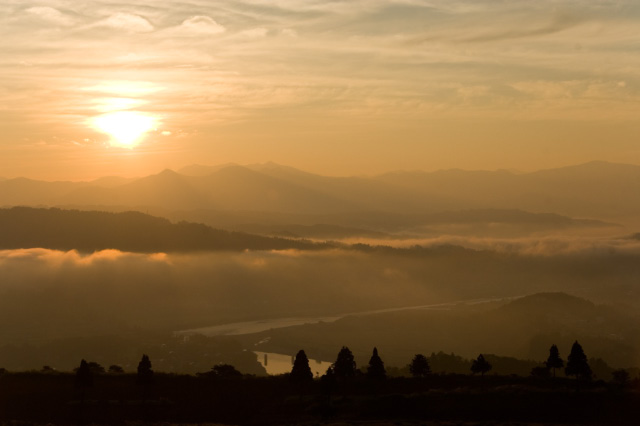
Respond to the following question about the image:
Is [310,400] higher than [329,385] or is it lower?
lower

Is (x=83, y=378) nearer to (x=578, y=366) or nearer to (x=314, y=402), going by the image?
(x=314, y=402)

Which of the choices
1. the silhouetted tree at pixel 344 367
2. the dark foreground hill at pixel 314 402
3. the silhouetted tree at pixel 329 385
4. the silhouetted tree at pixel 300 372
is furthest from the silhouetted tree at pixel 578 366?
the silhouetted tree at pixel 300 372

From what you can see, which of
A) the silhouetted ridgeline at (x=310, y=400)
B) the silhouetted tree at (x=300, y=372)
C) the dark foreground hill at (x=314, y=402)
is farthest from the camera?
the silhouetted tree at (x=300, y=372)

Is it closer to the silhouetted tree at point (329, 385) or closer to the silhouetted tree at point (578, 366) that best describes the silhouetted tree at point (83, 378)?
the silhouetted tree at point (329, 385)

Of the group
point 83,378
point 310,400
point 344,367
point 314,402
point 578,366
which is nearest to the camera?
point 83,378

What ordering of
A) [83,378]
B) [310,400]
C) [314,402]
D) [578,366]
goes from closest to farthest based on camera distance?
[83,378] < [314,402] < [310,400] < [578,366]

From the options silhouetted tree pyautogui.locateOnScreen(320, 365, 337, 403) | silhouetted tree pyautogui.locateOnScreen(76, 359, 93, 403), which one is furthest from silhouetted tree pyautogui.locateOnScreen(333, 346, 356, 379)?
silhouetted tree pyautogui.locateOnScreen(76, 359, 93, 403)

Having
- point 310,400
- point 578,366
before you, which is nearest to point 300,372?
point 310,400

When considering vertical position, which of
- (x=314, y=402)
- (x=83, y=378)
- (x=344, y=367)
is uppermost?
(x=344, y=367)

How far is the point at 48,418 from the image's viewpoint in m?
109

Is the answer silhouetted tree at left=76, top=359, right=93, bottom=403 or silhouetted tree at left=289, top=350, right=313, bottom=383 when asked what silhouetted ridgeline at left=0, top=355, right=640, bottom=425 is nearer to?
silhouetted tree at left=76, top=359, right=93, bottom=403

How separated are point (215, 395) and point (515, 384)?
42.6m

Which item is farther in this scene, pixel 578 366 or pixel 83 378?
pixel 578 366

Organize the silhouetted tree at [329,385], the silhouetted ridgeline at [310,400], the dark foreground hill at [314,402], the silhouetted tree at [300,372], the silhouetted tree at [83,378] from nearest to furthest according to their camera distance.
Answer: the dark foreground hill at [314,402]
the silhouetted ridgeline at [310,400]
the silhouetted tree at [83,378]
the silhouetted tree at [329,385]
the silhouetted tree at [300,372]
